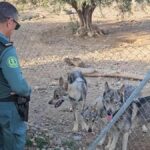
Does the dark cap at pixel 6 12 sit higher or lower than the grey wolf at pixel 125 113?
higher

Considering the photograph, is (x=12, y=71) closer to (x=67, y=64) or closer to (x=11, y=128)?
(x=11, y=128)

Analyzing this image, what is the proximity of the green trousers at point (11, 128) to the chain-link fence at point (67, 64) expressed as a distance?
1.34 metres

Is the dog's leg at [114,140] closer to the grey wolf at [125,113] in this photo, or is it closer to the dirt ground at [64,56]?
the grey wolf at [125,113]

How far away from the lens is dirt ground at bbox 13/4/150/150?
679cm

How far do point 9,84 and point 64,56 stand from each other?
7.65m

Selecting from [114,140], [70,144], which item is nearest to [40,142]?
[70,144]

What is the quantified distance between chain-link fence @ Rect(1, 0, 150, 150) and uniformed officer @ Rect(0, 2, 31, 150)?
139 centimetres

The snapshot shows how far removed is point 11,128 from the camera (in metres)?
4.62

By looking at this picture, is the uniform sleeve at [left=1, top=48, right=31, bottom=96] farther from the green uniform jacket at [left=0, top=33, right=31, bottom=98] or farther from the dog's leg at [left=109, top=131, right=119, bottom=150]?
the dog's leg at [left=109, top=131, right=119, bottom=150]

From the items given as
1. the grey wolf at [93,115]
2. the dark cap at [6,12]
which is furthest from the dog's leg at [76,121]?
the dark cap at [6,12]

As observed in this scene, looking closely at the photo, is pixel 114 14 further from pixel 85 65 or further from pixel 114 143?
pixel 114 143

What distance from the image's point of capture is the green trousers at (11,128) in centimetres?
456

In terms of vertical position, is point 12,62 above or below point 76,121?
above

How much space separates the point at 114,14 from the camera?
18375 mm
